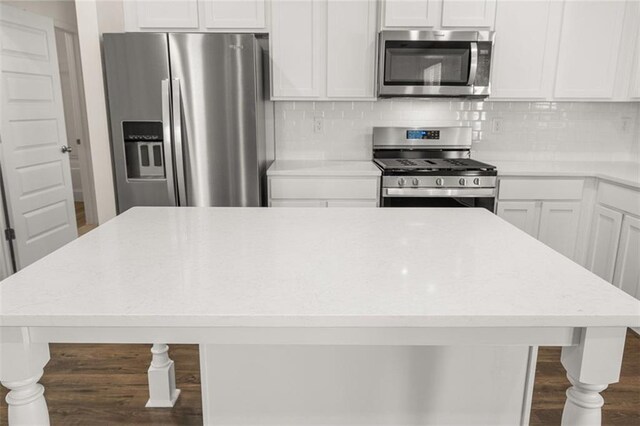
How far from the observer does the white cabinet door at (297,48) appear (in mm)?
3152

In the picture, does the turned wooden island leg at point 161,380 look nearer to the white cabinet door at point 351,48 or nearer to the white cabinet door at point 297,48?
the white cabinet door at point 297,48

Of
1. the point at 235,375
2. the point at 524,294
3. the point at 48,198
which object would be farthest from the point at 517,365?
the point at 48,198

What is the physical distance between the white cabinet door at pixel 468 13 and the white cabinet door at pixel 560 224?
1.33m

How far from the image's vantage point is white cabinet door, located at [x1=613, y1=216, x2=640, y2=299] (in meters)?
2.75

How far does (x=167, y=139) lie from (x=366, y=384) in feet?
6.79

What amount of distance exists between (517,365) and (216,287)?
3.16 feet

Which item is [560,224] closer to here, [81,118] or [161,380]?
[161,380]

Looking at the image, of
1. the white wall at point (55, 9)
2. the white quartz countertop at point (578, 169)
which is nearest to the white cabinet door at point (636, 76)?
the white quartz countertop at point (578, 169)

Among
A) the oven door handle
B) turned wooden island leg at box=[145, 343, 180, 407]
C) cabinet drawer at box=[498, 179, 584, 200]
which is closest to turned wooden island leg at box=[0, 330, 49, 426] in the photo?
turned wooden island leg at box=[145, 343, 180, 407]

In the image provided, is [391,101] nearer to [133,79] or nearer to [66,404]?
[133,79]

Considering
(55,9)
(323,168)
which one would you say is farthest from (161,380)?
(55,9)

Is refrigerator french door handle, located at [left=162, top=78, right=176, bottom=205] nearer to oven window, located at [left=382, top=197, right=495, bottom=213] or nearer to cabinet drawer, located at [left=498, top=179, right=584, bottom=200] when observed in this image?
oven window, located at [left=382, top=197, right=495, bottom=213]

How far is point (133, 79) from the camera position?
2809mm

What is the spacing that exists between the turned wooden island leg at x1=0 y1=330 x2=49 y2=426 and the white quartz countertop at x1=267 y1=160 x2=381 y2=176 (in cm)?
214
